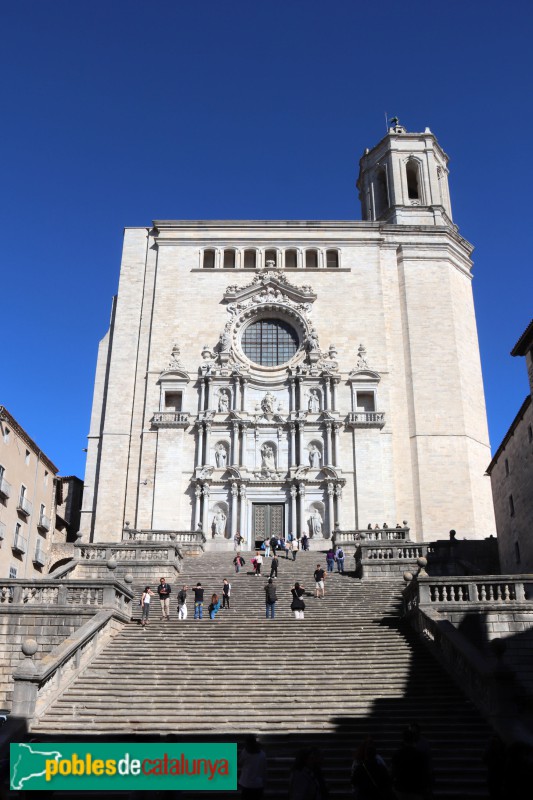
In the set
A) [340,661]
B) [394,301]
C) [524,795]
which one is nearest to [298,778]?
[524,795]

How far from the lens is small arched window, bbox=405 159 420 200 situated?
41969 millimetres

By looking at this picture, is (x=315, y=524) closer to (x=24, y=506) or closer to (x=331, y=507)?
(x=331, y=507)

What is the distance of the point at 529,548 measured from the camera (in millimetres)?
24562

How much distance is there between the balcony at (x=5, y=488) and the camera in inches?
1206

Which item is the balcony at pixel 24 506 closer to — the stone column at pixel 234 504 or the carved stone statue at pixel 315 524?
the stone column at pixel 234 504

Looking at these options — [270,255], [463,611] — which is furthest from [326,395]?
[463,611]

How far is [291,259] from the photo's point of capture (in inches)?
1531

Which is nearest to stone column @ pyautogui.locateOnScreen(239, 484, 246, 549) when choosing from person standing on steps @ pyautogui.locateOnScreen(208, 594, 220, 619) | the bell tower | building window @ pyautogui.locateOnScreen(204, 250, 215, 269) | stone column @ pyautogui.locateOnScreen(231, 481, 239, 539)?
stone column @ pyautogui.locateOnScreen(231, 481, 239, 539)

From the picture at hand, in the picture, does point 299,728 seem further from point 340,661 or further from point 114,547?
point 114,547

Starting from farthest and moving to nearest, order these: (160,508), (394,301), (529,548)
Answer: (394,301)
(160,508)
(529,548)

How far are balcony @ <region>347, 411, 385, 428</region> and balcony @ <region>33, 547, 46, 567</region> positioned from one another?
1526 cm

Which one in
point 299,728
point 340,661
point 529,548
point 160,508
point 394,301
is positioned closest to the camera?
point 299,728

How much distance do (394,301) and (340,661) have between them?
82.6 feet

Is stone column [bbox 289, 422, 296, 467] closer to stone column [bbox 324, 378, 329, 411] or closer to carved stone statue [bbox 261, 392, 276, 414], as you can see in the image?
carved stone statue [bbox 261, 392, 276, 414]
